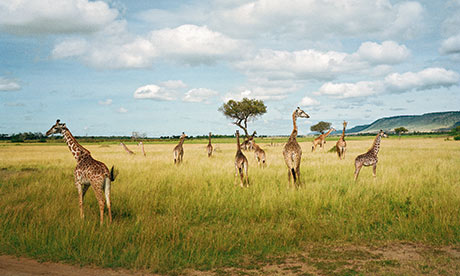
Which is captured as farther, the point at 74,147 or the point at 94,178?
the point at 74,147

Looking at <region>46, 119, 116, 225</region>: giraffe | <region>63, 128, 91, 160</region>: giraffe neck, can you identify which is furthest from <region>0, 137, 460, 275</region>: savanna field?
<region>63, 128, 91, 160</region>: giraffe neck

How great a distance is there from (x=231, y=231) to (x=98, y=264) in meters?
3.10

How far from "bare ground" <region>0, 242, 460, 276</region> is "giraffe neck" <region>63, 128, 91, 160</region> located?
3.57 metres

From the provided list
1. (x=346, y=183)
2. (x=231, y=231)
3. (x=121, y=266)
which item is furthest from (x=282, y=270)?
(x=346, y=183)

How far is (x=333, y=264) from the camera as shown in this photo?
6.25 metres

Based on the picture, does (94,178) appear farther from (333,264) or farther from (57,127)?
(333,264)

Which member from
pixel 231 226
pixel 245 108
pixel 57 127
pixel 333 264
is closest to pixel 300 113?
pixel 231 226

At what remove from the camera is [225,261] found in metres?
6.42

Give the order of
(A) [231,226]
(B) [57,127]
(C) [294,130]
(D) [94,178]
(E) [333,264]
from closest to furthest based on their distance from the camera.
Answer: (E) [333,264], (D) [94,178], (A) [231,226], (B) [57,127], (C) [294,130]

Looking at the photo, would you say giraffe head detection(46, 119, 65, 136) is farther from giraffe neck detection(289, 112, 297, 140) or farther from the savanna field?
giraffe neck detection(289, 112, 297, 140)

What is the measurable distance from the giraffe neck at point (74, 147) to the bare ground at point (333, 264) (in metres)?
3.57

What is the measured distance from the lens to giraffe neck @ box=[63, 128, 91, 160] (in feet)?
31.7

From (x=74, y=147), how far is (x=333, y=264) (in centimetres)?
834

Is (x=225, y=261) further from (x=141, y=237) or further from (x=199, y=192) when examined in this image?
(x=199, y=192)
